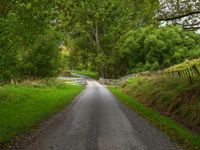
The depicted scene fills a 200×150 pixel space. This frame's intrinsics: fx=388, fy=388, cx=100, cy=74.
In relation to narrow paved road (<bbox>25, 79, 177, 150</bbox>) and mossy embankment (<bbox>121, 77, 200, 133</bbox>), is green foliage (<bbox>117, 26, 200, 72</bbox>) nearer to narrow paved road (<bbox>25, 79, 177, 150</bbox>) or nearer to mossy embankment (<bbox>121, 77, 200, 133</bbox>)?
mossy embankment (<bbox>121, 77, 200, 133</bbox>)

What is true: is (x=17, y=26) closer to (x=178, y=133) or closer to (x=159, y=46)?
(x=178, y=133)

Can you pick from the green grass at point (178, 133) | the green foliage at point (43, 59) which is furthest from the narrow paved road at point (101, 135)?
the green foliage at point (43, 59)

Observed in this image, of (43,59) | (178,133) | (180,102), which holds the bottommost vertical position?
(178,133)

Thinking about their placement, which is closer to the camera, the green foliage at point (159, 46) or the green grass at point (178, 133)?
the green grass at point (178, 133)

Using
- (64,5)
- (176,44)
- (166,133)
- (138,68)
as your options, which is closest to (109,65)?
(138,68)

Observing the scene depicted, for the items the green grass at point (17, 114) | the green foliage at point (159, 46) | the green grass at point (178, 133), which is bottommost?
the green grass at point (178, 133)

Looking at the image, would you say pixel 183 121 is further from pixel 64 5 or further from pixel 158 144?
→ pixel 64 5

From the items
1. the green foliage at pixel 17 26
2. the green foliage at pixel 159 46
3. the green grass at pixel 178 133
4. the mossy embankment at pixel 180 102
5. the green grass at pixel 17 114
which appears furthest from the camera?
the green foliage at pixel 159 46

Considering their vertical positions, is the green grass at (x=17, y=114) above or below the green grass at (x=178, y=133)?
above

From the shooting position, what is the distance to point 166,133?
698 inches

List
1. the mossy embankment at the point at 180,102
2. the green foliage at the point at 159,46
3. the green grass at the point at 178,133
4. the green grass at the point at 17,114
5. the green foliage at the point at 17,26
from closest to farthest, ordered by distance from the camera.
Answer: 1. the green grass at the point at 178,133
2. the green grass at the point at 17,114
3. the mossy embankment at the point at 180,102
4. the green foliage at the point at 17,26
5. the green foliage at the point at 159,46

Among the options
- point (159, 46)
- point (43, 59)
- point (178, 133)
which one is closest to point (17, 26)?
point (178, 133)

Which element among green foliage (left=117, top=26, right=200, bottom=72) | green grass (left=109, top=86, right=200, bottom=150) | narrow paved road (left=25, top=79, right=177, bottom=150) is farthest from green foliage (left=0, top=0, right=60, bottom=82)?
green foliage (left=117, top=26, right=200, bottom=72)

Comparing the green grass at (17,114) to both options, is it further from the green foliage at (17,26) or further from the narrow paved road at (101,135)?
the green foliage at (17,26)
